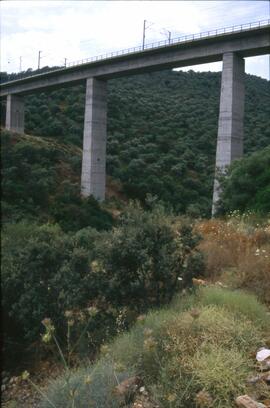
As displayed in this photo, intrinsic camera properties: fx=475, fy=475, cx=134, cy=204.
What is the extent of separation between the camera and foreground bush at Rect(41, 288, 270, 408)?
12.5 ft

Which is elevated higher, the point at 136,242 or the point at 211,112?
the point at 211,112

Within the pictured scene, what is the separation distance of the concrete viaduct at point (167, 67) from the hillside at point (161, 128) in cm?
549

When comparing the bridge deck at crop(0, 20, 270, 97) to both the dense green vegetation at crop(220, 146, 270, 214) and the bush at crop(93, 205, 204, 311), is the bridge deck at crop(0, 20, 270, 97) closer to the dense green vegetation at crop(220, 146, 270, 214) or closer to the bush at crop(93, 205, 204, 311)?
the dense green vegetation at crop(220, 146, 270, 214)

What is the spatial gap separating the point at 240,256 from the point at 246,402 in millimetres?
4235

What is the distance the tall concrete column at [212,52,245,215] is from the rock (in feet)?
69.8

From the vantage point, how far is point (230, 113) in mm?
24781

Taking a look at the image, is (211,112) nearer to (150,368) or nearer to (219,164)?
(219,164)

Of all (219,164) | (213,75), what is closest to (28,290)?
(219,164)

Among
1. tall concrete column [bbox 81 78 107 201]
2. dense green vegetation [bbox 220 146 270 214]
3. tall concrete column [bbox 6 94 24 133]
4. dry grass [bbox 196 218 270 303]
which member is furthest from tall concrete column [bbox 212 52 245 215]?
tall concrete column [bbox 6 94 24 133]

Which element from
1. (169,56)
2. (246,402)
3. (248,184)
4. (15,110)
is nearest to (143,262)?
(246,402)

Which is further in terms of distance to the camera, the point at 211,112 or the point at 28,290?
the point at 211,112

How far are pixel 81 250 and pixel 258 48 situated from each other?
20684 millimetres

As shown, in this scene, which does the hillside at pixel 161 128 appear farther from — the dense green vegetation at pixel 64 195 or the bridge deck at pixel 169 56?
the bridge deck at pixel 169 56

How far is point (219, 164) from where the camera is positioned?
24922 mm
